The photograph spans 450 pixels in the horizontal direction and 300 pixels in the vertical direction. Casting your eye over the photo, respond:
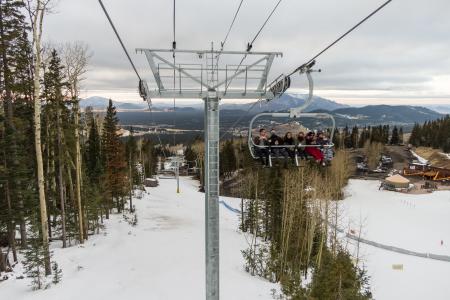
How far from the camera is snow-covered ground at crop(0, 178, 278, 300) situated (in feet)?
49.3

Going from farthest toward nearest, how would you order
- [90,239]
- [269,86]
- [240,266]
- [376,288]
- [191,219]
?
[191,219], [376,288], [90,239], [240,266], [269,86]

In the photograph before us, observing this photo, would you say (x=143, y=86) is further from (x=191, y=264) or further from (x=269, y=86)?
(x=191, y=264)

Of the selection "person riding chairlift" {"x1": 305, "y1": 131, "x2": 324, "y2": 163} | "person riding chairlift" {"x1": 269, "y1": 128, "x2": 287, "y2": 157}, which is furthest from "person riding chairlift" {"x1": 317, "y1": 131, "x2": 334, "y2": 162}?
"person riding chairlift" {"x1": 269, "y1": 128, "x2": 287, "y2": 157}

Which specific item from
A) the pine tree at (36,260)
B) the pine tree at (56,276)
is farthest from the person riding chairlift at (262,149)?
the pine tree at (56,276)

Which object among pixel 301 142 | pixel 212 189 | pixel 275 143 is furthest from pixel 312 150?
pixel 212 189

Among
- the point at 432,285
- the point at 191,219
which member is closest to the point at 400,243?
the point at 432,285

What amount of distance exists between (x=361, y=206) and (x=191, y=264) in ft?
140

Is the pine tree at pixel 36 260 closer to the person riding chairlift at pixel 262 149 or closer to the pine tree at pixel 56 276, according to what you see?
the pine tree at pixel 56 276

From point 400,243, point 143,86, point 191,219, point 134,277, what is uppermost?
point 143,86

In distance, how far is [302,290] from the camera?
14367 mm

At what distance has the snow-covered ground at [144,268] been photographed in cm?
1503

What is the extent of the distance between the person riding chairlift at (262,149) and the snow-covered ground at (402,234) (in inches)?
788

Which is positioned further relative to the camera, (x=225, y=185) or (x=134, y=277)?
(x=225, y=185)

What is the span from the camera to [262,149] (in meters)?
11.6
